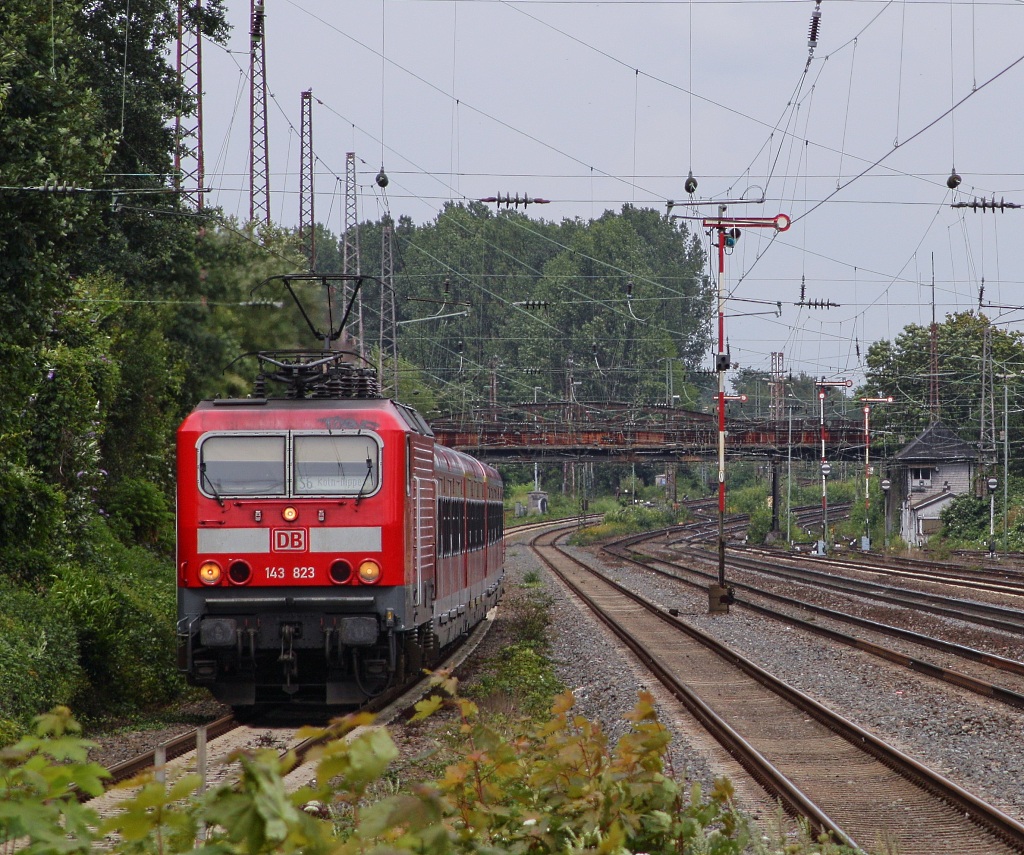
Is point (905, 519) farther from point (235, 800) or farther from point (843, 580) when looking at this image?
point (235, 800)

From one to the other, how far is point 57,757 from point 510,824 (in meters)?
1.95

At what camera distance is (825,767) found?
10453 millimetres

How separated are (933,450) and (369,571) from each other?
58.3 meters

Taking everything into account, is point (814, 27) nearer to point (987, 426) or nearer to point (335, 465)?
point (335, 465)

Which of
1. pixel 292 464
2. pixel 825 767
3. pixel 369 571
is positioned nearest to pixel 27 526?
pixel 292 464

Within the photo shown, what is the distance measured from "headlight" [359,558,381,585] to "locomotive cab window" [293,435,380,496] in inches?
28.2

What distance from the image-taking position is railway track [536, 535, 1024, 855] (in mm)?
8102

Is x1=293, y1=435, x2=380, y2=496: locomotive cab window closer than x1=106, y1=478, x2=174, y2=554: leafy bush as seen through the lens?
Yes

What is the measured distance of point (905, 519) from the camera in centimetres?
6662

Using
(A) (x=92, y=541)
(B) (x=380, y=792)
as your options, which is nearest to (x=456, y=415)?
(A) (x=92, y=541)

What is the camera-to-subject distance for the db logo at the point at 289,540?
11906 mm

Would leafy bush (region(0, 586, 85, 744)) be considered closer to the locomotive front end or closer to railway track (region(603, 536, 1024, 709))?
the locomotive front end

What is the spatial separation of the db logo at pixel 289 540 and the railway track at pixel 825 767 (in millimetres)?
4257

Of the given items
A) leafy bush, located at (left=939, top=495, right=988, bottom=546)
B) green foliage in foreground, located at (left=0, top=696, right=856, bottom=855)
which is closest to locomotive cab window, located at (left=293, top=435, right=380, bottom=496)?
green foliage in foreground, located at (left=0, top=696, right=856, bottom=855)
